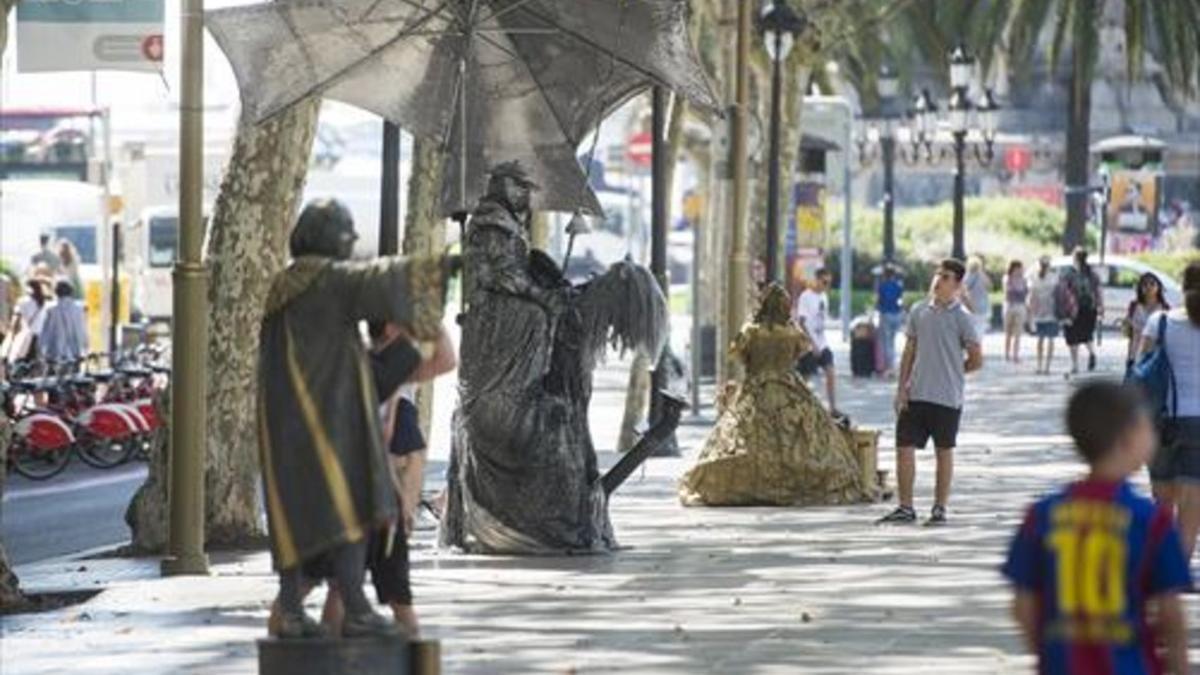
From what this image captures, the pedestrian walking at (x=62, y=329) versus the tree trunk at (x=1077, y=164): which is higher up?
the tree trunk at (x=1077, y=164)

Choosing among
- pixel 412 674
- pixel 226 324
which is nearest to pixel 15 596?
pixel 226 324

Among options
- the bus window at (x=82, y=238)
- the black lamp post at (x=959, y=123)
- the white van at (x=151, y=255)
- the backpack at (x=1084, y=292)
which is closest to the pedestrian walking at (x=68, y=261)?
the bus window at (x=82, y=238)

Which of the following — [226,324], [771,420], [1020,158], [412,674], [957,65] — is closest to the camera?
[412,674]

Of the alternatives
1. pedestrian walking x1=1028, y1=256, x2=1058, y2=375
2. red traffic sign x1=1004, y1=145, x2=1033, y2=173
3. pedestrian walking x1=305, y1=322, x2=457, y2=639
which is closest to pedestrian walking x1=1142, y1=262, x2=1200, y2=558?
pedestrian walking x1=305, y1=322, x2=457, y2=639

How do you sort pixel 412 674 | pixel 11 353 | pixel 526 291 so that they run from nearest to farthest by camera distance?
pixel 412 674 → pixel 526 291 → pixel 11 353

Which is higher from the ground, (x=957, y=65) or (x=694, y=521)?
(x=957, y=65)

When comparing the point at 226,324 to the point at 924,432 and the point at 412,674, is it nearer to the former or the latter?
the point at 924,432

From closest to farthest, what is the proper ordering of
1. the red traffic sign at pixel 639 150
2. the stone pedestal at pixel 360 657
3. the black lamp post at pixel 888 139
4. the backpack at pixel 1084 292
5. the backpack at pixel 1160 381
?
1. the stone pedestal at pixel 360 657
2. the backpack at pixel 1160 381
3. the backpack at pixel 1084 292
4. the red traffic sign at pixel 639 150
5. the black lamp post at pixel 888 139

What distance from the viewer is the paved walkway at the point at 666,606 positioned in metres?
14.4

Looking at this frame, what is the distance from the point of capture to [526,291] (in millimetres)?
19484

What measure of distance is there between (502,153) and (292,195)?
4.59ft

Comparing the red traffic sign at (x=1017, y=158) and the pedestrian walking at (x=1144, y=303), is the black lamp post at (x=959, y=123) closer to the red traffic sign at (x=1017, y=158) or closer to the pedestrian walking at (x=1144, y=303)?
the red traffic sign at (x=1017, y=158)

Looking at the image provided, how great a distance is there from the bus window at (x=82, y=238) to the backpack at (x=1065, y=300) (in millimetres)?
21668

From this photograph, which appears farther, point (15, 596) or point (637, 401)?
point (637, 401)
